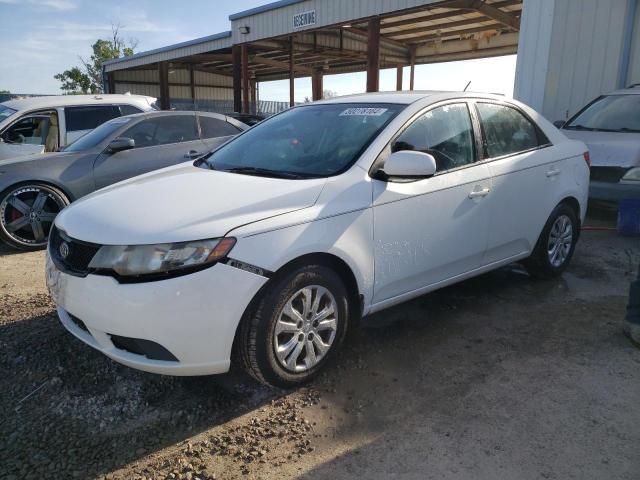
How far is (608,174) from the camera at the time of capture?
6160 mm

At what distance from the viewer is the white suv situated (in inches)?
289

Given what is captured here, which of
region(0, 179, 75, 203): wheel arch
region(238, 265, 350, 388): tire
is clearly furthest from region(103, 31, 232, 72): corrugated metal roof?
region(238, 265, 350, 388): tire

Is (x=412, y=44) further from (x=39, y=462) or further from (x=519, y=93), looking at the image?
(x=39, y=462)

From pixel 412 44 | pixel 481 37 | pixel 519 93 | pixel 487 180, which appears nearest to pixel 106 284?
pixel 487 180

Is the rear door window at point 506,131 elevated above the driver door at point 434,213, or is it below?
above

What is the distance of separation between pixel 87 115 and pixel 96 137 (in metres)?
1.90

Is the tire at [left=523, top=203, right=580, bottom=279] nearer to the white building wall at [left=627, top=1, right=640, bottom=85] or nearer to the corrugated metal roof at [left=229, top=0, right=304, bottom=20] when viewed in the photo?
the white building wall at [left=627, top=1, right=640, bottom=85]

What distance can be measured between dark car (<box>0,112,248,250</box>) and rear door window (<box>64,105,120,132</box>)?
157 cm

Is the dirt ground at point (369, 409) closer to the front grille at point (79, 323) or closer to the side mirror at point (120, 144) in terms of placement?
the front grille at point (79, 323)

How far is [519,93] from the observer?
28.9ft

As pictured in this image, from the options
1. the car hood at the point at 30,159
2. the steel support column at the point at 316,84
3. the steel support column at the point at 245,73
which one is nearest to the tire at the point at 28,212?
the car hood at the point at 30,159

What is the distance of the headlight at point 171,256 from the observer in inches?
94.4

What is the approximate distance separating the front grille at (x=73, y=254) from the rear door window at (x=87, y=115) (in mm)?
5559

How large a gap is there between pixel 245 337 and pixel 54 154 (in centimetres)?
454
